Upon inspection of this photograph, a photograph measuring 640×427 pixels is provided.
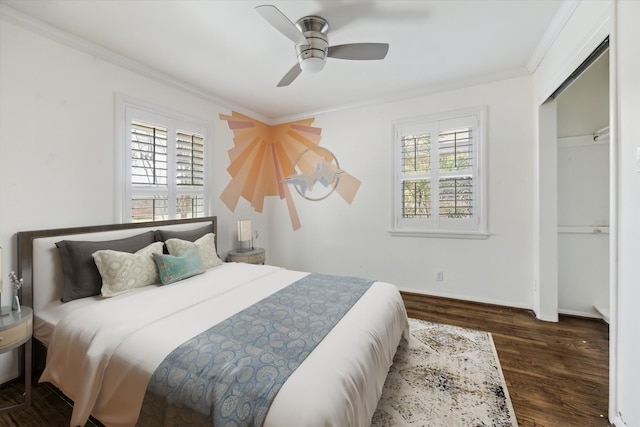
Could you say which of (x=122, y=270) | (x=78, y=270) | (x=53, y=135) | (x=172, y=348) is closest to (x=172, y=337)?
(x=172, y=348)

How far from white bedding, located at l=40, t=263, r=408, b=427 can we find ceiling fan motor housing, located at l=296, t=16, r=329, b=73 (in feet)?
6.22

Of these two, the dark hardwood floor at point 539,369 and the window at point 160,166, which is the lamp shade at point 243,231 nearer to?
the window at point 160,166

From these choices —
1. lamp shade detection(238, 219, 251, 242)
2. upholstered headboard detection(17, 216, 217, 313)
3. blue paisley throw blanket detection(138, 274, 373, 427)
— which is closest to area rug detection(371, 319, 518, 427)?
blue paisley throw blanket detection(138, 274, 373, 427)

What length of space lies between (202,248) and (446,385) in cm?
256

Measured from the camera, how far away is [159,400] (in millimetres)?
1181

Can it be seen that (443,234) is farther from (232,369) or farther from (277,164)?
(232,369)

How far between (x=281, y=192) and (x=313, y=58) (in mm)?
2755

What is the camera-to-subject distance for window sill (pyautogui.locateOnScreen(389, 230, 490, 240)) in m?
3.25

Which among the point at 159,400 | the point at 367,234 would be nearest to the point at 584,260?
the point at 367,234

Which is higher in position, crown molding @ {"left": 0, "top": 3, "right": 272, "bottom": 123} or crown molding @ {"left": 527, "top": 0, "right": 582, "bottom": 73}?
crown molding @ {"left": 527, "top": 0, "right": 582, "bottom": 73}

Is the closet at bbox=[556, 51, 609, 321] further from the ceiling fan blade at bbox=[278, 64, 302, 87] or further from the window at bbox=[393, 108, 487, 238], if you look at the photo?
the ceiling fan blade at bbox=[278, 64, 302, 87]

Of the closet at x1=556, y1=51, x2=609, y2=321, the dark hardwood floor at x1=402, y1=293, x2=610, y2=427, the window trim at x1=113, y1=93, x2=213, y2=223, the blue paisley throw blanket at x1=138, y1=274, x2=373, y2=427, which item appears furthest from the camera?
the closet at x1=556, y1=51, x2=609, y2=321

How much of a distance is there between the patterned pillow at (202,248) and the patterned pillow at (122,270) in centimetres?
30

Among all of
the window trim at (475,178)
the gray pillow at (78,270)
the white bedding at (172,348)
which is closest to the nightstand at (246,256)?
the white bedding at (172,348)
